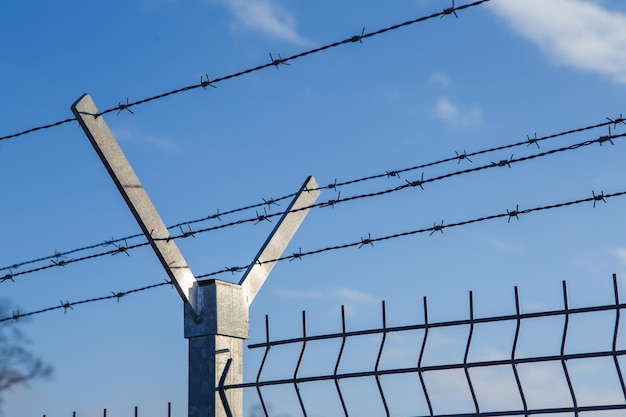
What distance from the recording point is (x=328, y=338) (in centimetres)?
661

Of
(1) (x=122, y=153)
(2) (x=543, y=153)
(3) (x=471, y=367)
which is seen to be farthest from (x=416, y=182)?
(1) (x=122, y=153)

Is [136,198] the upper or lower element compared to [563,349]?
upper

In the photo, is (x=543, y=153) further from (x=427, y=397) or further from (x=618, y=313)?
(x=427, y=397)

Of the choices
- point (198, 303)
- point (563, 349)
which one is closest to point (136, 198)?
point (198, 303)

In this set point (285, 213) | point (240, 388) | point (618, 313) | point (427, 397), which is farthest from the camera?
point (285, 213)

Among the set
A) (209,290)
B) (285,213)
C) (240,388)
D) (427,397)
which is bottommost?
(427,397)

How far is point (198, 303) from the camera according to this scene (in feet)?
24.1

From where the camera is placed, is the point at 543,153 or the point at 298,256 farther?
the point at 298,256

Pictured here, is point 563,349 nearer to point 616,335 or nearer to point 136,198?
point 616,335

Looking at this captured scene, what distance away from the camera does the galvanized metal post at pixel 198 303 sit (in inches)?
277

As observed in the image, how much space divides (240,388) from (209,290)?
0.71 metres

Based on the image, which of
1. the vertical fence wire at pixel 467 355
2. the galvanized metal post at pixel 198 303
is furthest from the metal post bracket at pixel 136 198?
the vertical fence wire at pixel 467 355

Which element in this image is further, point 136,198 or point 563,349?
point 136,198

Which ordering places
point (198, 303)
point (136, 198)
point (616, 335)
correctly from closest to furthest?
point (616, 335) → point (136, 198) → point (198, 303)
